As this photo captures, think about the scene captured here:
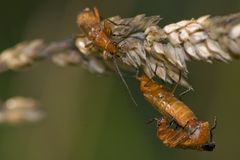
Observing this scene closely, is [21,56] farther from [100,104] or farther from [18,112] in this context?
[100,104]

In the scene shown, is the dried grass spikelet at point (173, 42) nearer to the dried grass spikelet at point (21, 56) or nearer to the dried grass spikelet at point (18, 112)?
the dried grass spikelet at point (21, 56)

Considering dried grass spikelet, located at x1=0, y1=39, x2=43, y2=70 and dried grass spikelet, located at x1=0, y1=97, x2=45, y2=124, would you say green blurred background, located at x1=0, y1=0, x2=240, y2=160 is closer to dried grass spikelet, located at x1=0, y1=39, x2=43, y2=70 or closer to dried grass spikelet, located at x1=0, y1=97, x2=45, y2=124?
dried grass spikelet, located at x1=0, y1=97, x2=45, y2=124

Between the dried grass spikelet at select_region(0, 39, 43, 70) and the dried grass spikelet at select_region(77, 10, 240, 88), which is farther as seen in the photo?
the dried grass spikelet at select_region(0, 39, 43, 70)

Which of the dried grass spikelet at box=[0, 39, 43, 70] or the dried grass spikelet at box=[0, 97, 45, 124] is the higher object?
the dried grass spikelet at box=[0, 39, 43, 70]

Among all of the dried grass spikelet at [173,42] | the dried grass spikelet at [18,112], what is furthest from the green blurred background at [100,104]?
the dried grass spikelet at [173,42]

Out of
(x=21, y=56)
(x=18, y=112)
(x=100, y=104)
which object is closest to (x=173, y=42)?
(x=21, y=56)

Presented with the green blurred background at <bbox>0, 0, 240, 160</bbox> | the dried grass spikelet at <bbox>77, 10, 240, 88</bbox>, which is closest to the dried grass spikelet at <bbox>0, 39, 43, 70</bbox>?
the dried grass spikelet at <bbox>77, 10, 240, 88</bbox>
